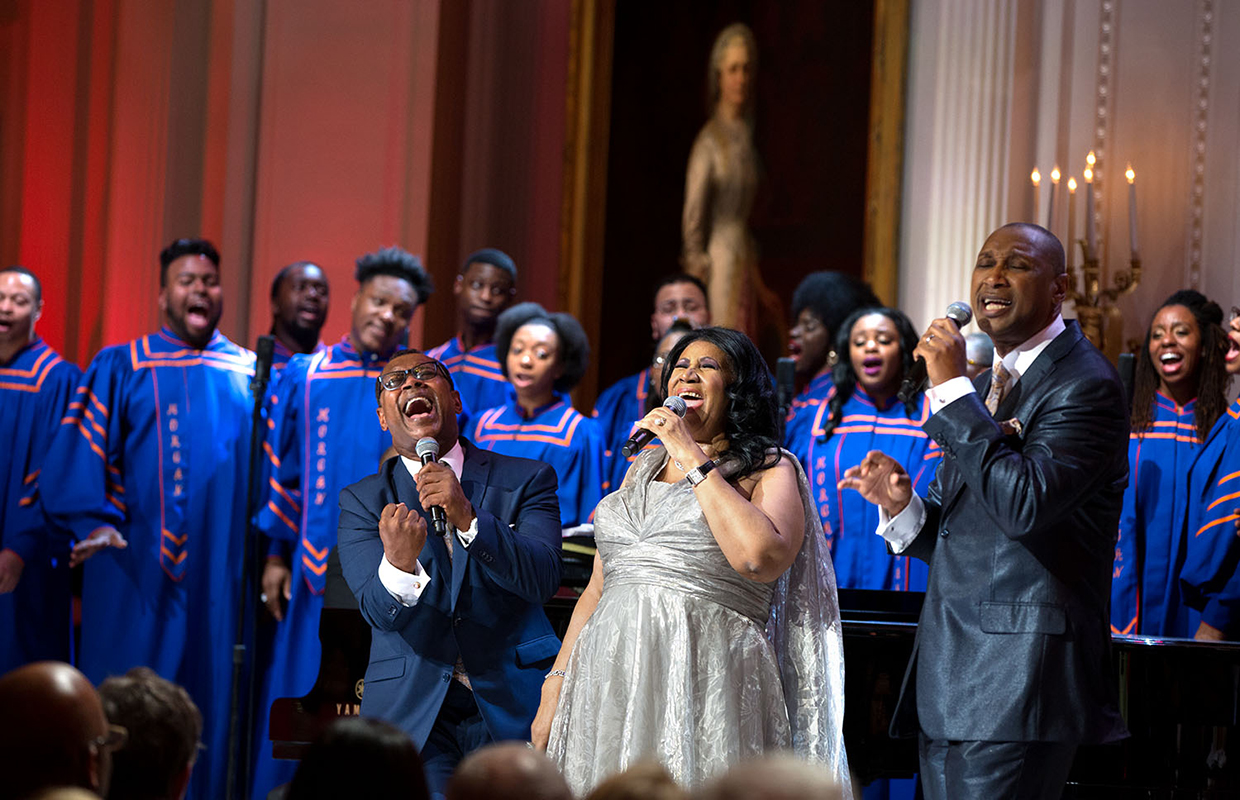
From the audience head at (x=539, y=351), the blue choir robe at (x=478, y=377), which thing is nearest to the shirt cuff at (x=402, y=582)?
the audience head at (x=539, y=351)

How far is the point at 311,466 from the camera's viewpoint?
23.1 feet

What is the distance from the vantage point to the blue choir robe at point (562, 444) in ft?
22.8

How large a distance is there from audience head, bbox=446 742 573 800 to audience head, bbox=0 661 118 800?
517 millimetres

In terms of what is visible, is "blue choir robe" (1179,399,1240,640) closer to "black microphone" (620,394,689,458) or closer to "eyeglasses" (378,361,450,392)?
"black microphone" (620,394,689,458)

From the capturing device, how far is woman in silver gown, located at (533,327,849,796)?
3441 mm

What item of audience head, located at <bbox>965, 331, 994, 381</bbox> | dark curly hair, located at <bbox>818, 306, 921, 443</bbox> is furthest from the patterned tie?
dark curly hair, located at <bbox>818, 306, 921, 443</bbox>

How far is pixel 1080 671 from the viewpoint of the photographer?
3.44 m

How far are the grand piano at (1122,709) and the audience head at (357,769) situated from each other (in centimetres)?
236

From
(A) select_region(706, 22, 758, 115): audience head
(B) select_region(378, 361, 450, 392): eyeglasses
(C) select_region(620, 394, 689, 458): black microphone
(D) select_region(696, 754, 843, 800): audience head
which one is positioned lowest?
(D) select_region(696, 754, 843, 800): audience head

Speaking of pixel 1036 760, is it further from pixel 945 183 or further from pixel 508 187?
pixel 508 187

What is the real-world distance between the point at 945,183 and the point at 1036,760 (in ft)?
19.7

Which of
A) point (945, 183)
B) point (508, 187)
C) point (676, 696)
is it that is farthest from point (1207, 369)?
point (508, 187)

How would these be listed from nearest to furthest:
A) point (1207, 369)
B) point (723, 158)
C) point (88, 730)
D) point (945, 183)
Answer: point (88, 730), point (1207, 369), point (945, 183), point (723, 158)

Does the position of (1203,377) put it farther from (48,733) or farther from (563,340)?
(48,733)
